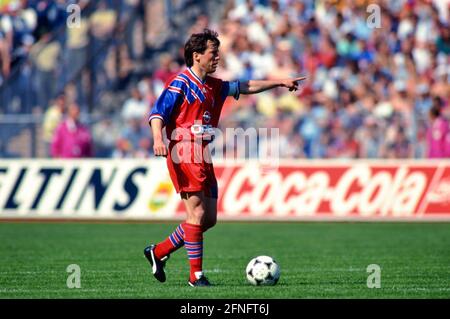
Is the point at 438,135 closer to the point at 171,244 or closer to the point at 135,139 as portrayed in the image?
the point at 135,139

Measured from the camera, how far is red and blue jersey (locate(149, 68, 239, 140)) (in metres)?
9.93

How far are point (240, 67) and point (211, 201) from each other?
13.3 meters

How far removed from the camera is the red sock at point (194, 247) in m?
9.92

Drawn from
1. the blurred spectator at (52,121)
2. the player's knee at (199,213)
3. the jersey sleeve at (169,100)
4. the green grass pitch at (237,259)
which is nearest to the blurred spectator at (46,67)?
the blurred spectator at (52,121)

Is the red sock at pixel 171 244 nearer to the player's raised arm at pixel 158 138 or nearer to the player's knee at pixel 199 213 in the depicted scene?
the player's knee at pixel 199 213

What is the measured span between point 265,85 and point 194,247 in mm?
1843

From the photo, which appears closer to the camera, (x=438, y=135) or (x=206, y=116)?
(x=206, y=116)

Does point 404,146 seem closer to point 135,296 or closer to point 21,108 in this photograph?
point 21,108

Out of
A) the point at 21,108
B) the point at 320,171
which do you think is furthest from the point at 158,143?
the point at 21,108

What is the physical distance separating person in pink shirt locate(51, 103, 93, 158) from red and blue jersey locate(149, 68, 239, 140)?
36.1ft

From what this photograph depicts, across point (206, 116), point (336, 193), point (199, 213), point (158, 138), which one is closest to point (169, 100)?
point (206, 116)

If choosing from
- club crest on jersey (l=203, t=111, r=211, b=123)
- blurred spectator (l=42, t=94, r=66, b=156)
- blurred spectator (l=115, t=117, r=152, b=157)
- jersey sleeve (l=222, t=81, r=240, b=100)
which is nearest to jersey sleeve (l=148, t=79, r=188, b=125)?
club crest on jersey (l=203, t=111, r=211, b=123)

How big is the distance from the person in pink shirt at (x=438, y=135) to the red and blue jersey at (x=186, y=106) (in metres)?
10.6

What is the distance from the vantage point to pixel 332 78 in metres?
22.7
